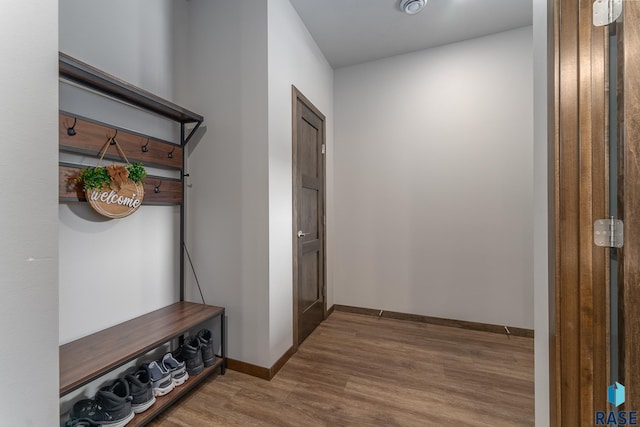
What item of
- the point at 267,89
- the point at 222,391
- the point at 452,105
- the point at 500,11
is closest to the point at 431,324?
the point at 222,391

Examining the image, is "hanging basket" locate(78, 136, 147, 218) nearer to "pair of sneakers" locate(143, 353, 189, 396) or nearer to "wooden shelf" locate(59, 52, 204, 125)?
"wooden shelf" locate(59, 52, 204, 125)

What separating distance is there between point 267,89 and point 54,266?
1.54 m

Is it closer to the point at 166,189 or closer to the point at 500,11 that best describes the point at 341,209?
the point at 166,189

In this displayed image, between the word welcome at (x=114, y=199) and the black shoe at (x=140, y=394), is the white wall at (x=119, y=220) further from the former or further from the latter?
the black shoe at (x=140, y=394)

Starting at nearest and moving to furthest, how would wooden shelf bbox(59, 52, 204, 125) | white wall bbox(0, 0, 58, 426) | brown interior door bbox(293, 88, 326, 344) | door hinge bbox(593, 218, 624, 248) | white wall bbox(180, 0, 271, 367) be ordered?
white wall bbox(0, 0, 58, 426), door hinge bbox(593, 218, 624, 248), wooden shelf bbox(59, 52, 204, 125), white wall bbox(180, 0, 271, 367), brown interior door bbox(293, 88, 326, 344)

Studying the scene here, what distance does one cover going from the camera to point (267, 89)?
6.19ft

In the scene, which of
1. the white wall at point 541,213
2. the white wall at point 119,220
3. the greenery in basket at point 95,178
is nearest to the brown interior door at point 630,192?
the white wall at point 541,213

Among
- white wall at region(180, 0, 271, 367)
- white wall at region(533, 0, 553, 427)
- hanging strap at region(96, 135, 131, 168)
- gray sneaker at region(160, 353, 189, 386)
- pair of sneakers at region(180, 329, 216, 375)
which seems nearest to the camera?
white wall at region(533, 0, 553, 427)

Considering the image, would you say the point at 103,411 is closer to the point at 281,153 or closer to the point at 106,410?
the point at 106,410

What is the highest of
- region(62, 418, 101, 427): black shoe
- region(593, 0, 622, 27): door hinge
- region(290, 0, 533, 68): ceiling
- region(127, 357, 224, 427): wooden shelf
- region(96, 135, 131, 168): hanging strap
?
region(290, 0, 533, 68): ceiling

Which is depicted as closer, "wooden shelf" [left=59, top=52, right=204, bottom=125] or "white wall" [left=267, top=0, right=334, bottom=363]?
"wooden shelf" [left=59, top=52, right=204, bottom=125]

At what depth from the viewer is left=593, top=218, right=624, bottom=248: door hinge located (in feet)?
2.86

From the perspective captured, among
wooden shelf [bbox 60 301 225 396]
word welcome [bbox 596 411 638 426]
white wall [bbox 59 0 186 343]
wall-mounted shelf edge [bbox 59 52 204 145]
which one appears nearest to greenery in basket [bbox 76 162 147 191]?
white wall [bbox 59 0 186 343]

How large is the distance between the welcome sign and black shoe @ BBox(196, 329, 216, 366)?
3.15 feet
